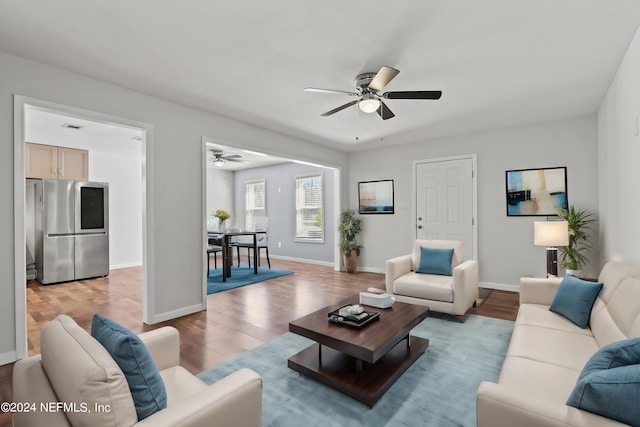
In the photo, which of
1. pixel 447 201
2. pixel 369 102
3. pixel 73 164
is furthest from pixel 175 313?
pixel 447 201

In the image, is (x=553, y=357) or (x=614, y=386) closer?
(x=614, y=386)

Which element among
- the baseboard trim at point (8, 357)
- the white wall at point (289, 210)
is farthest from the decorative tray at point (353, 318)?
the white wall at point (289, 210)

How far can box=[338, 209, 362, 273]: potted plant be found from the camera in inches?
243

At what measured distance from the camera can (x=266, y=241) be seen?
7719 millimetres

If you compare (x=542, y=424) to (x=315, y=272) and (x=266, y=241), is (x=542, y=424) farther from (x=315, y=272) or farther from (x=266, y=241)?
(x=266, y=241)

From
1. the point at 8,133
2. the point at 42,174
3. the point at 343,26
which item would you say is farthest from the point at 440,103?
the point at 42,174

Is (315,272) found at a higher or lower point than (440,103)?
lower

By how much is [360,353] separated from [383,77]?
82.9 inches

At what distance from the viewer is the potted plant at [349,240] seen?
6.18 m

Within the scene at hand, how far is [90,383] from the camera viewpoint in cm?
89

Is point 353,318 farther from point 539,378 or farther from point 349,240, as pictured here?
point 349,240

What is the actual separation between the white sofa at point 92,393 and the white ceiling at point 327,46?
201 centimetres

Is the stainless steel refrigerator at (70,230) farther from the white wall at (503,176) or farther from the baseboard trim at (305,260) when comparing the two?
the white wall at (503,176)

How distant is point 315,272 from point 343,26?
480cm
